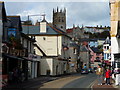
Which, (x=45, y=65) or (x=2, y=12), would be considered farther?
(x=45, y=65)

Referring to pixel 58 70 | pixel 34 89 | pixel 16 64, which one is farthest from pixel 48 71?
pixel 34 89

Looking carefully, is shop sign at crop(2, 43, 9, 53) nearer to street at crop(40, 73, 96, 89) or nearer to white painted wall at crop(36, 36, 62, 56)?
street at crop(40, 73, 96, 89)

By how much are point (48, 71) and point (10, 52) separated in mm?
20706

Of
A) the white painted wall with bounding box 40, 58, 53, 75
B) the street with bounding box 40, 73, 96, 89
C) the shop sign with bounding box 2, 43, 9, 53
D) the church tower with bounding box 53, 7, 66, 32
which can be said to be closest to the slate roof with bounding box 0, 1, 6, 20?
the shop sign with bounding box 2, 43, 9, 53

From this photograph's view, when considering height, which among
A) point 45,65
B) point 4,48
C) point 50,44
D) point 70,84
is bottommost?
point 70,84

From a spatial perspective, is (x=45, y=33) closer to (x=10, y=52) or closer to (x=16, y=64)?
(x=16, y=64)

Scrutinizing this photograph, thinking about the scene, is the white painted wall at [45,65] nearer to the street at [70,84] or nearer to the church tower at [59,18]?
the street at [70,84]

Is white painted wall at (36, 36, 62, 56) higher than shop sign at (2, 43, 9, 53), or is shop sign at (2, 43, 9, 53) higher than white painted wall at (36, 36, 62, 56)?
white painted wall at (36, 36, 62, 56)

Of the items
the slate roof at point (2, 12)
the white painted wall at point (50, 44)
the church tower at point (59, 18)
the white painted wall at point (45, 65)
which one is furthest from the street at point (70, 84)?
the church tower at point (59, 18)

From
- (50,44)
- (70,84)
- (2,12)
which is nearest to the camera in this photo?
(2,12)

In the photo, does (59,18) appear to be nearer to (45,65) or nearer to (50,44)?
(50,44)

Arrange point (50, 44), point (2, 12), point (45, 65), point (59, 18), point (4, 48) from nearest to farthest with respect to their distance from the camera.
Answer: point (4, 48)
point (2, 12)
point (45, 65)
point (50, 44)
point (59, 18)

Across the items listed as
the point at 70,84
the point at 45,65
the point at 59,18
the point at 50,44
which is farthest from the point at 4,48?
the point at 59,18

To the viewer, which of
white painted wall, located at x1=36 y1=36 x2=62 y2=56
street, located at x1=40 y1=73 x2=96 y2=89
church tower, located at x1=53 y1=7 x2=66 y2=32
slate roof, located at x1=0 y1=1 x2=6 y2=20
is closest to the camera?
street, located at x1=40 y1=73 x2=96 y2=89
